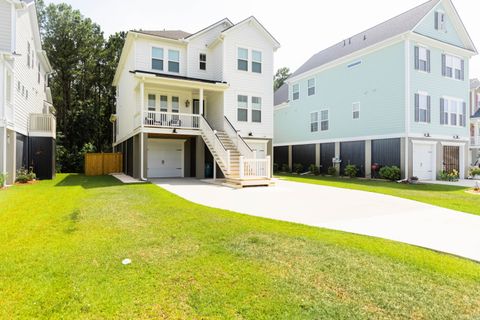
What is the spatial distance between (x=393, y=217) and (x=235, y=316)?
237 inches

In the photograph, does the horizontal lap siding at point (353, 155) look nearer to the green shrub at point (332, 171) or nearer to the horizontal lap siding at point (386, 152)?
the green shrub at point (332, 171)

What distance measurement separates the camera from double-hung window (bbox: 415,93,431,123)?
62.5 feet

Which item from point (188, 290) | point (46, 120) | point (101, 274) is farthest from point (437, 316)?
point (46, 120)

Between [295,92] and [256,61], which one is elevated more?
[295,92]

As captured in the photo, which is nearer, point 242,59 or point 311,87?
point 242,59

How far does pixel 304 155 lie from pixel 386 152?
8054 mm

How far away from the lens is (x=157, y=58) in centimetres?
1828

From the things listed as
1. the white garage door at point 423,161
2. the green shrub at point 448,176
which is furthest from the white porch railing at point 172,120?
the green shrub at point 448,176

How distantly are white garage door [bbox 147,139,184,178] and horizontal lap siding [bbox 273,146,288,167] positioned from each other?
12.8 m

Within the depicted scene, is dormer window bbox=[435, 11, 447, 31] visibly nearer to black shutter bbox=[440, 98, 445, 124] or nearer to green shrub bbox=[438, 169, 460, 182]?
black shutter bbox=[440, 98, 445, 124]

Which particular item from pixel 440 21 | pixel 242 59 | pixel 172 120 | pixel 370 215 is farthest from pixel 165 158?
pixel 440 21

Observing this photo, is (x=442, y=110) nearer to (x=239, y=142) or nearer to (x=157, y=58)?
(x=239, y=142)

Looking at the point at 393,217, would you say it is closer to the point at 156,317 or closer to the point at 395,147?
the point at 156,317

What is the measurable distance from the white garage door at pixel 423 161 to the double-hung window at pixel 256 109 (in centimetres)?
993
